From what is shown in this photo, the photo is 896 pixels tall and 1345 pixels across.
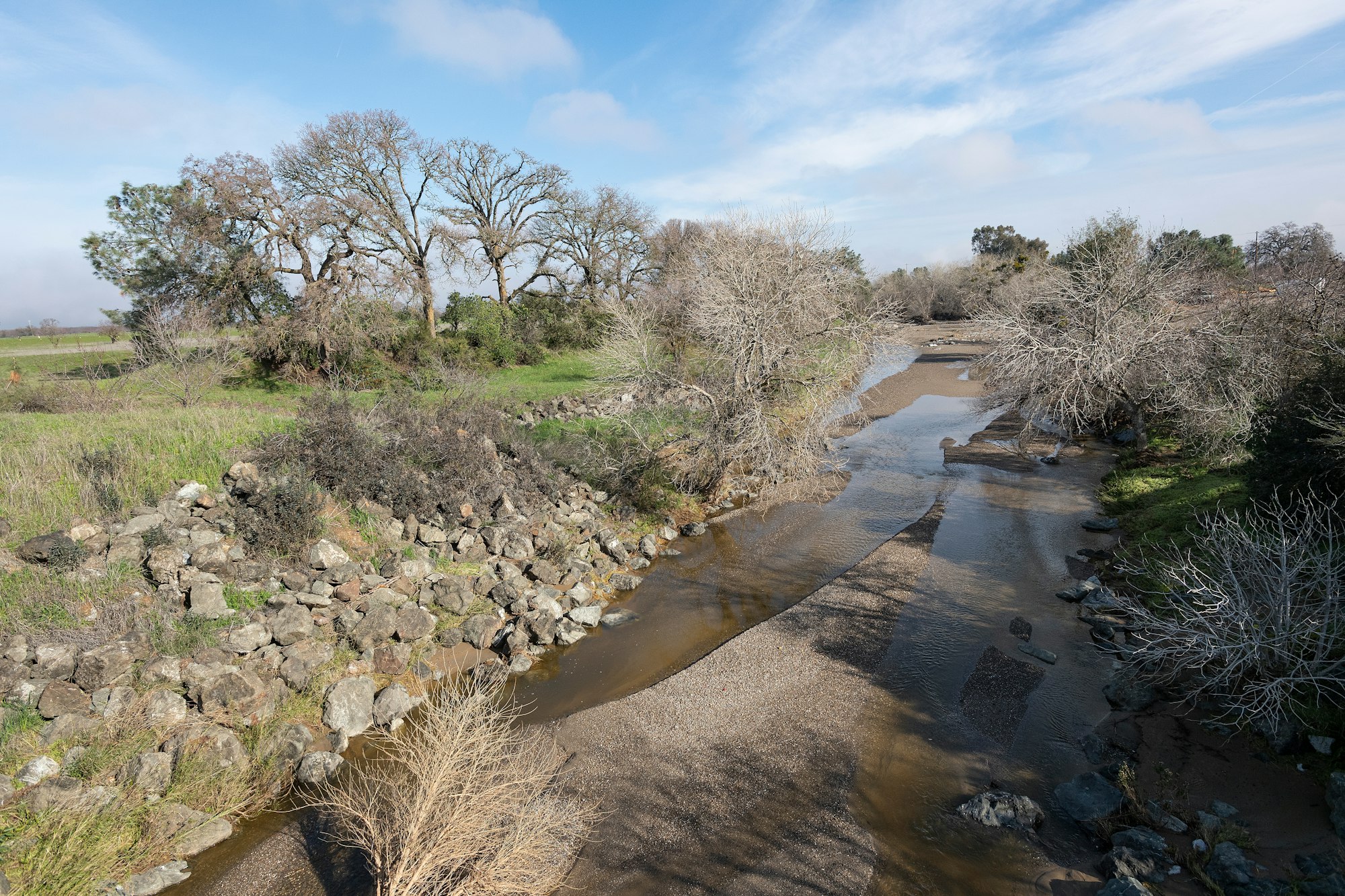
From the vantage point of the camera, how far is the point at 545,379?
89.6ft

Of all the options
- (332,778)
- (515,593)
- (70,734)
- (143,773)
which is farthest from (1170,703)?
(70,734)

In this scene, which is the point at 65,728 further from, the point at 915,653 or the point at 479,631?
the point at 915,653

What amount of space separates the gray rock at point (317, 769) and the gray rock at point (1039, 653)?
10216 mm

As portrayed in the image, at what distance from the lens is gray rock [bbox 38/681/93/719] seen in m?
7.02

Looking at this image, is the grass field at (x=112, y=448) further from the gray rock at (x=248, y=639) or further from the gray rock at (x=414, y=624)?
the gray rock at (x=414, y=624)

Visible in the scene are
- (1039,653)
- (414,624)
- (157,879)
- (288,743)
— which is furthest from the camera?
(414,624)

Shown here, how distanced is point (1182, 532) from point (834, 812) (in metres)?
9.77

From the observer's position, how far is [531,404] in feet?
69.0

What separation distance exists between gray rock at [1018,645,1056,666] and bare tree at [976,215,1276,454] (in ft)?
28.1

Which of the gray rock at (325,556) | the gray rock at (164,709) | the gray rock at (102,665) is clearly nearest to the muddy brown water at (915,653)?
the gray rock at (164,709)

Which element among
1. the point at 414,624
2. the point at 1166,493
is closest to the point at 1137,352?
the point at 1166,493

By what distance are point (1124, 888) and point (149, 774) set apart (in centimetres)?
1016

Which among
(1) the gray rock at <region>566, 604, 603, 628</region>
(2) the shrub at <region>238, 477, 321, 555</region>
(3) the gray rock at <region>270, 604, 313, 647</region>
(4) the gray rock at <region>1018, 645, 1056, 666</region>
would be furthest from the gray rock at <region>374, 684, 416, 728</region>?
(4) the gray rock at <region>1018, 645, 1056, 666</region>

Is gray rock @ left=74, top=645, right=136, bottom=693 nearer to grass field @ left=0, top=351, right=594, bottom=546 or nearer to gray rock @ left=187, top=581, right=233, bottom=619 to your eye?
gray rock @ left=187, top=581, right=233, bottom=619
